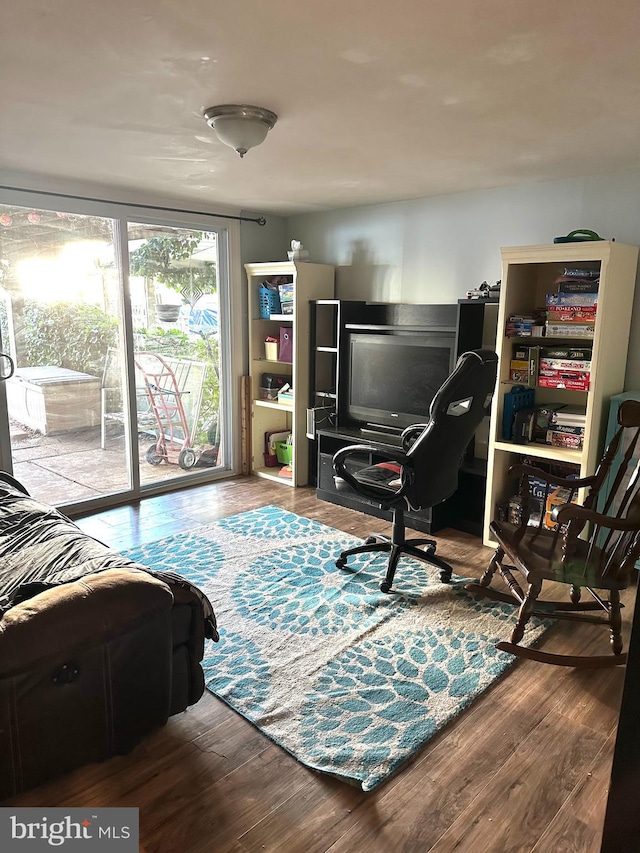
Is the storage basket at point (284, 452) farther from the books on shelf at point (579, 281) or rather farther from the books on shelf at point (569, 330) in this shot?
the books on shelf at point (579, 281)

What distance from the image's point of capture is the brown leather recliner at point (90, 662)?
1.71 metres

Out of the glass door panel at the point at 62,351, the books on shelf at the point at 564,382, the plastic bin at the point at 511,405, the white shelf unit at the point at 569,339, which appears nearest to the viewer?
the white shelf unit at the point at 569,339

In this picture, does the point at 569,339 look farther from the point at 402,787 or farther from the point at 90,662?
the point at 90,662

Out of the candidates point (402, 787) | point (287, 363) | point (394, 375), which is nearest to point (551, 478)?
point (402, 787)

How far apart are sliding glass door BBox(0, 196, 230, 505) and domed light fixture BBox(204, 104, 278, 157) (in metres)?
2.04

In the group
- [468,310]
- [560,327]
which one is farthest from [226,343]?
[560,327]

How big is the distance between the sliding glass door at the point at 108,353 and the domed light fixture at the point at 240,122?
→ 6.68ft

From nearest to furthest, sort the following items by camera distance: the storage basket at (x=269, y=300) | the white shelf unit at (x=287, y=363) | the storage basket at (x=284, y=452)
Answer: the white shelf unit at (x=287, y=363), the storage basket at (x=269, y=300), the storage basket at (x=284, y=452)

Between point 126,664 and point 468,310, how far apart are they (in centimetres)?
293

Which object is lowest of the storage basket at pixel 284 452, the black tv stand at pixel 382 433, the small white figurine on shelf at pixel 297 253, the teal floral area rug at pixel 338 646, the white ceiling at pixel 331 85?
the teal floral area rug at pixel 338 646

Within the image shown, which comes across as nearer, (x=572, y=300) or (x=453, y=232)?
(x=572, y=300)

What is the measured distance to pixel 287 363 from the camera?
504 cm

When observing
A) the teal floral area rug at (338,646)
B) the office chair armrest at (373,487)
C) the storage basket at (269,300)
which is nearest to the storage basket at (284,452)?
the storage basket at (269,300)

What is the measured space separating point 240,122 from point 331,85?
469mm
